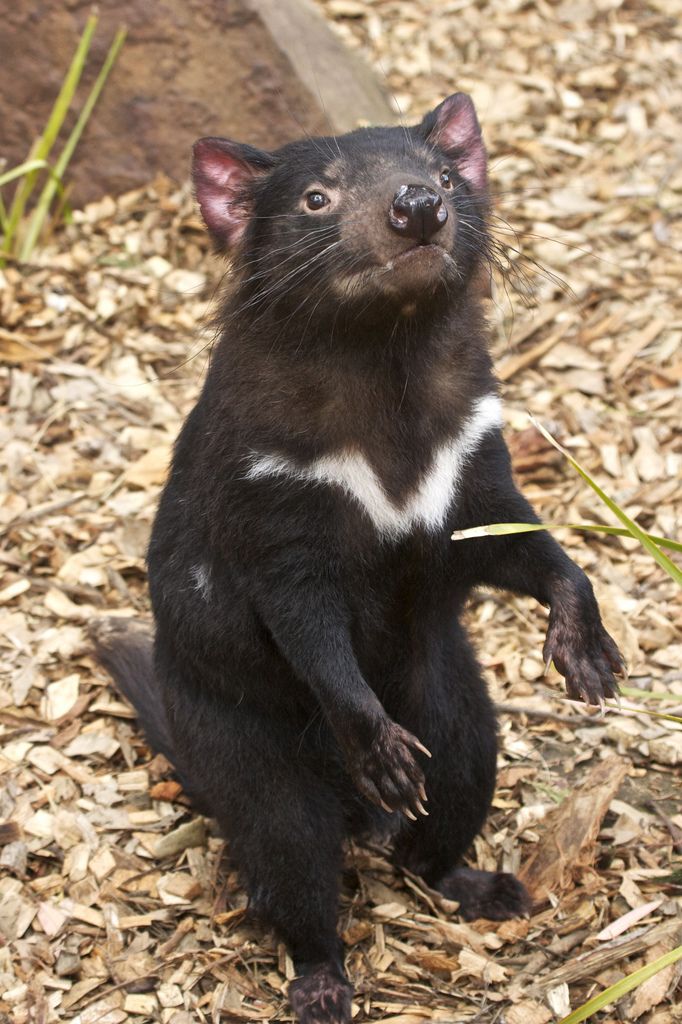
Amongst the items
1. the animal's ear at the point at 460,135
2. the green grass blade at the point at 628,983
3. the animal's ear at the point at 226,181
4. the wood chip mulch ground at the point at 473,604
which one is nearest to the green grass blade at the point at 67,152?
the wood chip mulch ground at the point at 473,604

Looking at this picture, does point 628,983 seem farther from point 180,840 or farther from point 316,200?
point 316,200

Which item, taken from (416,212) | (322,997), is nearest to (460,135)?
(416,212)

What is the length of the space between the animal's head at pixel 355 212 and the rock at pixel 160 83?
8.88 ft

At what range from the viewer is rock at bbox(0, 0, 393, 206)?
19.0ft

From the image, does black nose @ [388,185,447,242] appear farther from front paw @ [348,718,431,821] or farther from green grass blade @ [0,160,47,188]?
green grass blade @ [0,160,47,188]

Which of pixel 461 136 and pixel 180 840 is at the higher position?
pixel 461 136

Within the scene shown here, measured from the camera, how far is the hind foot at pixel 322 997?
313cm

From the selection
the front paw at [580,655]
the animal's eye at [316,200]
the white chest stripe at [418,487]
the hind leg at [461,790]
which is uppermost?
the animal's eye at [316,200]

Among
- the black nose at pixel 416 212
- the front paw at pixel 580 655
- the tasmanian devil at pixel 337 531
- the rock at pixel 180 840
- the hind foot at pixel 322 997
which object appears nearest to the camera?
the black nose at pixel 416 212

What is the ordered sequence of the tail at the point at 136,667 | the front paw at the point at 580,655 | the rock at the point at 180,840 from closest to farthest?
1. the front paw at the point at 580,655
2. the rock at the point at 180,840
3. the tail at the point at 136,667

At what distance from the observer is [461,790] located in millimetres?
3410

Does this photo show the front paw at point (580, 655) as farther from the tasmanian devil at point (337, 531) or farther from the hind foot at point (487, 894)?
the hind foot at point (487, 894)

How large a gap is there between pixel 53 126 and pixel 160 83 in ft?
1.72

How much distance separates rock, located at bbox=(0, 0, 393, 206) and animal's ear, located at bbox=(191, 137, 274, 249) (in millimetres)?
2703
